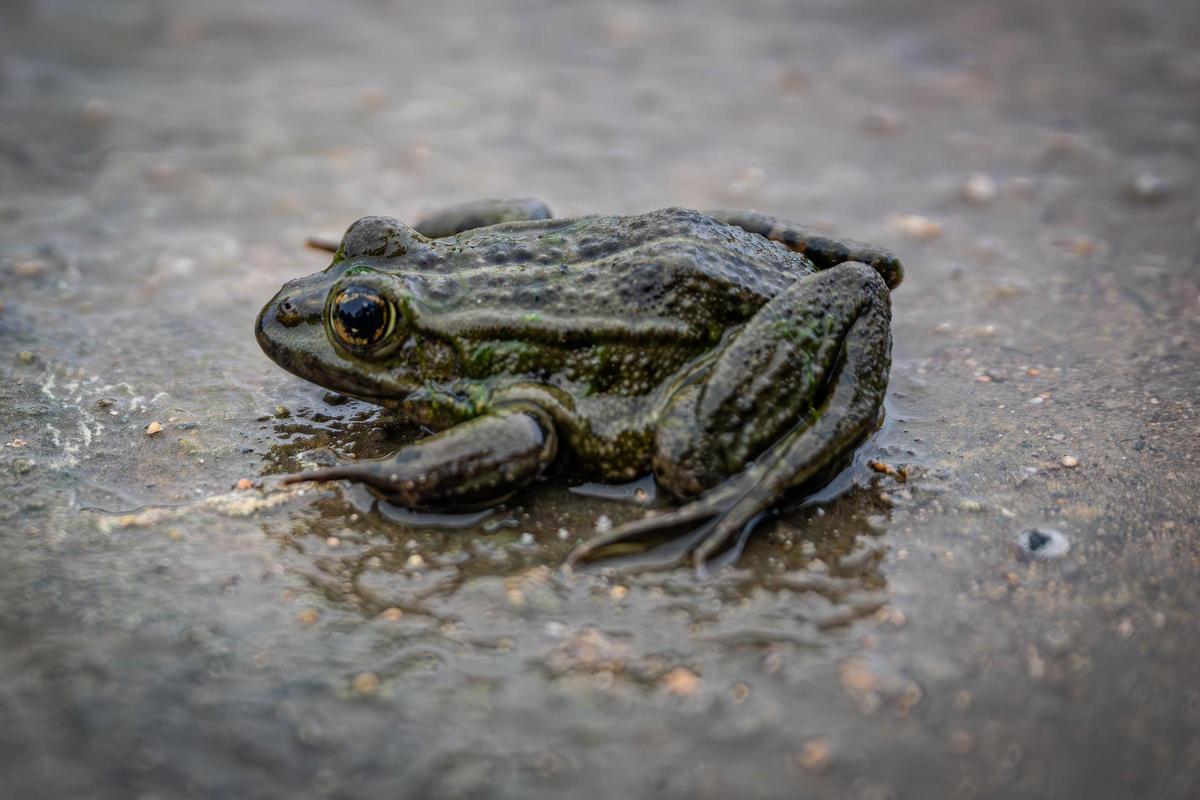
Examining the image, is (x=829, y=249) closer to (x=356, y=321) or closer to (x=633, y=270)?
(x=633, y=270)

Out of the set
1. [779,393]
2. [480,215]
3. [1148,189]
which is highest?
[480,215]

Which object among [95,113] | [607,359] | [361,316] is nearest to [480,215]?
[361,316]

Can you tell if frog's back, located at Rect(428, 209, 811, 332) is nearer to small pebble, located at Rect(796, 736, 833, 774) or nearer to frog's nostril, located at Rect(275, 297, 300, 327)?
frog's nostril, located at Rect(275, 297, 300, 327)

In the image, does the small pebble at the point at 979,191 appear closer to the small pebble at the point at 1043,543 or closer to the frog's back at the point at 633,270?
the frog's back at the point at 633,270

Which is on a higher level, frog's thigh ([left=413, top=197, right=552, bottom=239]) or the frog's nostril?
frog's thigh ([left=413, top=197, right=552, bottom=239])

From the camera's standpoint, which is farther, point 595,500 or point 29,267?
point 29,267

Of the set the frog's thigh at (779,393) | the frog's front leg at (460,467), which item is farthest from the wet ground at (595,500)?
the frog's thigh at (779,393)

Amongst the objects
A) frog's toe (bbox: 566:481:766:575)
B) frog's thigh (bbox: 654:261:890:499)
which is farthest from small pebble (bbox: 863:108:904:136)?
frog's toe (bbox: 566:481:766:575)
